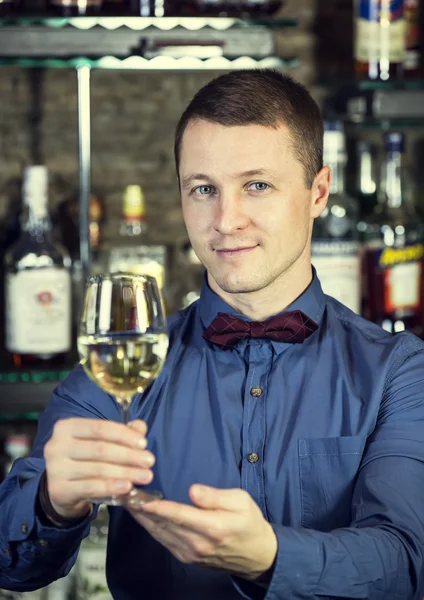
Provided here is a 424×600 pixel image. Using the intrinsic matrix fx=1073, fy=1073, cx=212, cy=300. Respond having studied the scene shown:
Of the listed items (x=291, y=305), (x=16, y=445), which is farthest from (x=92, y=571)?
(x=291, y=305)

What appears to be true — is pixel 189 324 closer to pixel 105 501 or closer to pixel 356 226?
pixel 105 501

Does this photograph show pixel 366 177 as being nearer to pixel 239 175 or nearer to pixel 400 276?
pixel 400 276

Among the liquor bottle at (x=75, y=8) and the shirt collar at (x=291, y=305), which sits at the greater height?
the liquor bottle at (x=75, y=8)

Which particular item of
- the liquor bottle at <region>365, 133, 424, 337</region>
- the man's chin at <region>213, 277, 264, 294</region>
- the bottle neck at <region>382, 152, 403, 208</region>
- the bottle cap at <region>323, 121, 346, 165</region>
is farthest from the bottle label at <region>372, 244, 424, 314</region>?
the man's chin at <region>213, 277, 264, 294</region>

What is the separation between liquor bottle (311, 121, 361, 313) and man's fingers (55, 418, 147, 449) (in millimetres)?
1185

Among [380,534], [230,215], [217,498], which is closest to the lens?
[217,498]

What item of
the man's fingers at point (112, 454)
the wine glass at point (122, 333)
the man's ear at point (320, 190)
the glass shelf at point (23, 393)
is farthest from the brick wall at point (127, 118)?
the man's fingers at point (112, 454)

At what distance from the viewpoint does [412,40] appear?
2.28 metres

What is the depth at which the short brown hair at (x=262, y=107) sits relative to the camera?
4.59 feet

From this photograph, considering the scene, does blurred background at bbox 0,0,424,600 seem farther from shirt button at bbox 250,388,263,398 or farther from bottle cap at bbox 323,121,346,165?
shirt button at bbox 250,388,263,398

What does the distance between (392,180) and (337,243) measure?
232 mm

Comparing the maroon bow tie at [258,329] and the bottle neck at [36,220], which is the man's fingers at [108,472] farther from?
the bottle neck at [36,220]

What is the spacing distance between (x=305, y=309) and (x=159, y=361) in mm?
450

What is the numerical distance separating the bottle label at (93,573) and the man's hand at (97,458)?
958 millimetres
